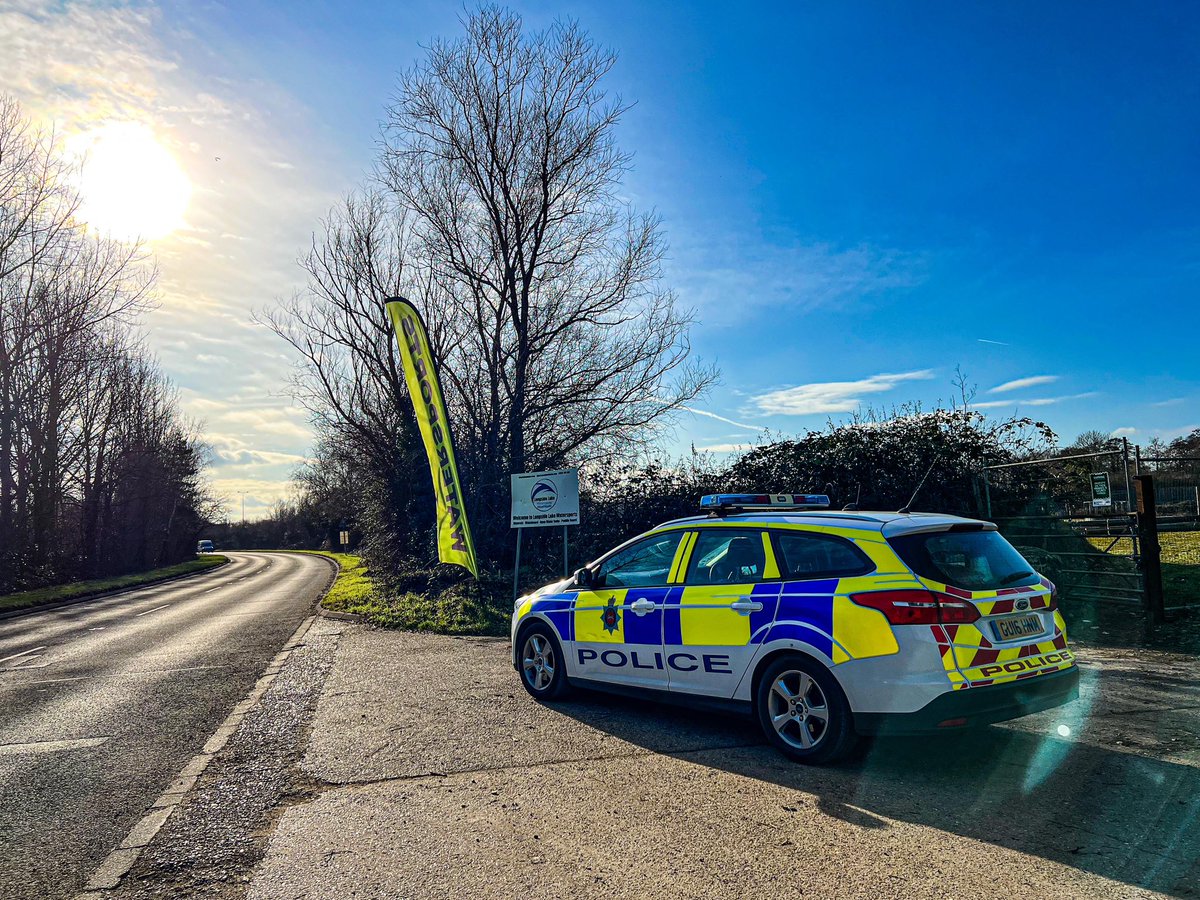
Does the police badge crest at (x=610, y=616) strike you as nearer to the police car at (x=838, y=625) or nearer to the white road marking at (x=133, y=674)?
the police car at (x=838, y=625)

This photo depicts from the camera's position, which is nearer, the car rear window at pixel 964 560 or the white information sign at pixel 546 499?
the car rear window at pixel 964 560

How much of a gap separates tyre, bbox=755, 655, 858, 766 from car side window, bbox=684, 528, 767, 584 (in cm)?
71

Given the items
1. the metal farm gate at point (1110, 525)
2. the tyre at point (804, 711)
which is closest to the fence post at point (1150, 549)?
the metal farm gate at point (1110, 525)

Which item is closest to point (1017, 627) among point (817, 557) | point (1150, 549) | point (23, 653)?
point (817, 557)

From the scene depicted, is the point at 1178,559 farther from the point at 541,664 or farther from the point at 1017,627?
the point at 541,664

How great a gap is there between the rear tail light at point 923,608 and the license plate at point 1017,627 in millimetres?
217

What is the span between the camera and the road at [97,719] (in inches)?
165

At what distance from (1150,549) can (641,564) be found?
698 centimetres

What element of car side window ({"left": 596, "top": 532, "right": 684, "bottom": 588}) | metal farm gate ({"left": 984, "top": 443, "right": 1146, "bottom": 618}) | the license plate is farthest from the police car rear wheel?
metal farm gate ({"left": 984, "top": 443, "right": 1146, "bottom": 618})

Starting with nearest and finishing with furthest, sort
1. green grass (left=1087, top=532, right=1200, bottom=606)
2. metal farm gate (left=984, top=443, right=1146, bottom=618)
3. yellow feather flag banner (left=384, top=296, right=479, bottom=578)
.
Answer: metal farm gate (left=984, top=443, right=1146, bottom=618), green grass (left=1087, top=532, right=1200, bottom=606), yellow feather flag banner (left=384, top=296, right=479, bottom=578)

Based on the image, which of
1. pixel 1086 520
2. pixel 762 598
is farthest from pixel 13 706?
pixel 1086 520

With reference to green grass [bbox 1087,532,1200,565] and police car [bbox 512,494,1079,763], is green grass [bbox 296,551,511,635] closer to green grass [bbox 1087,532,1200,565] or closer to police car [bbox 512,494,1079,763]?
police car [bbox 512,494,1079,763]

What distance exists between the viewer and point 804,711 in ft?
16.9

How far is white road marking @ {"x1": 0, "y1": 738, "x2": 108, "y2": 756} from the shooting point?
239 inches
